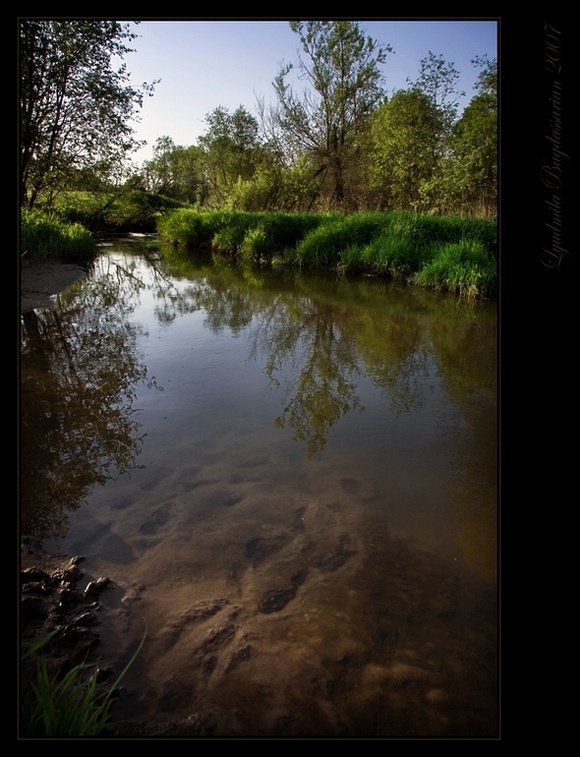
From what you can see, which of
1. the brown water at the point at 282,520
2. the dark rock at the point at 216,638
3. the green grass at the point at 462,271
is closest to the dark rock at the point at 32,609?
the brown water at the point at 282,520

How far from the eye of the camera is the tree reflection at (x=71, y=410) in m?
3.11

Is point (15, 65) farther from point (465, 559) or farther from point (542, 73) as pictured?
point (465, 559)

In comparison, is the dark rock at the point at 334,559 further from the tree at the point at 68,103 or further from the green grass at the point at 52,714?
the tree at the point at 68,103

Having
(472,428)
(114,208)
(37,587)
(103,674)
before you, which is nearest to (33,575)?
(37,587)

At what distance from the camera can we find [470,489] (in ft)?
10.6

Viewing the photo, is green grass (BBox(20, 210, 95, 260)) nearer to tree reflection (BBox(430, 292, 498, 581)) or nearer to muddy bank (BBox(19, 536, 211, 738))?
tree reflection (BBox(430, 292, 498, 581))

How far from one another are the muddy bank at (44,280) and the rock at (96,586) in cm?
698

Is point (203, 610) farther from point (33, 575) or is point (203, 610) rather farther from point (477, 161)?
point (477, 161)

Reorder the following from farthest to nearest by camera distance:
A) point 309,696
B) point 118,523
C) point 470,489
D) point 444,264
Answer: point 444,264 → point 470,489 → point 118,523 → point 309,696

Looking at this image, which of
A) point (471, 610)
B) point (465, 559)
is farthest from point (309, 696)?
point (465, 559)

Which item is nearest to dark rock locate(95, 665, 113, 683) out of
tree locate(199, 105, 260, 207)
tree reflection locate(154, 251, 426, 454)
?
tree reflection locate(154, 251, 426, 454)

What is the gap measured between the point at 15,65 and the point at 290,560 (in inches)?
87.5

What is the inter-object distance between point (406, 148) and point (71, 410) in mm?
19376

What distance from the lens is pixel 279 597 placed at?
2.25 metres
